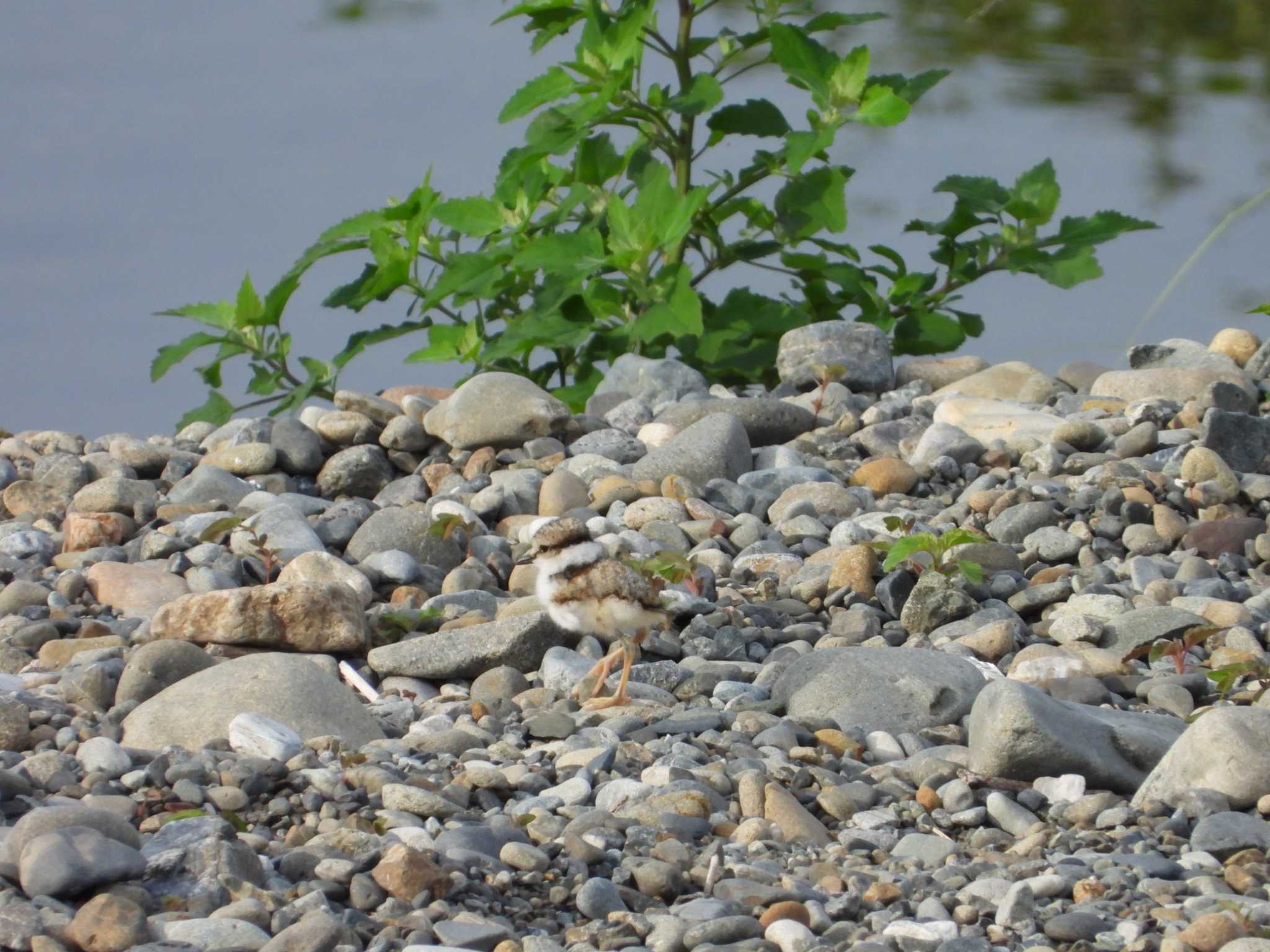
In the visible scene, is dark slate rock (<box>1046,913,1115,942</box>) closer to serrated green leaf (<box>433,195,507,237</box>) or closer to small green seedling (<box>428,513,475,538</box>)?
small green seedling (<box>428,513,475,538</box>)

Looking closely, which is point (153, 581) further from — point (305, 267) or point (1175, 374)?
point (1175, 374)

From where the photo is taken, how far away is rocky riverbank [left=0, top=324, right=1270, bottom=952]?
2.21 m

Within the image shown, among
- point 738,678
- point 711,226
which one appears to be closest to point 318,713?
point 738,678

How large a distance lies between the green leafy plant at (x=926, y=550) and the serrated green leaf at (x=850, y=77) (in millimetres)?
2556

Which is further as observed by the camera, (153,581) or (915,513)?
(915,513)

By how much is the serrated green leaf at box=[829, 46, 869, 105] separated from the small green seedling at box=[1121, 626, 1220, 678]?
10.6ft

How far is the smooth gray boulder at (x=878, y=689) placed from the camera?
10.5 ft

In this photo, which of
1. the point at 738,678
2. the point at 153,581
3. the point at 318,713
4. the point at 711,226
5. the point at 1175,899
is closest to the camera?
the point at 1175,899

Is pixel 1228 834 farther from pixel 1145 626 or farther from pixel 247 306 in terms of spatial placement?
pixel 247 306

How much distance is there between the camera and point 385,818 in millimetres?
2496

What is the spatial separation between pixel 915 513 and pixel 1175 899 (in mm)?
2516

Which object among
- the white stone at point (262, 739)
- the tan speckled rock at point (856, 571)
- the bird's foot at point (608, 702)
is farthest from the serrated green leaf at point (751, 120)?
A: the white stone at point (262, 739)

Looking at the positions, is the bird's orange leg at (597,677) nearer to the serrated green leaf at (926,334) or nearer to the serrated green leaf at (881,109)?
the serrated green leaf at (881,109)

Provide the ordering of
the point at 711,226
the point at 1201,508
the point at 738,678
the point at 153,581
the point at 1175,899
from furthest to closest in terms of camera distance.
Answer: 1. the point at 711,226
2. the point at 1201,508
3. the point at 153,581
4. the point at 738,678
5. the point at 1175,899
